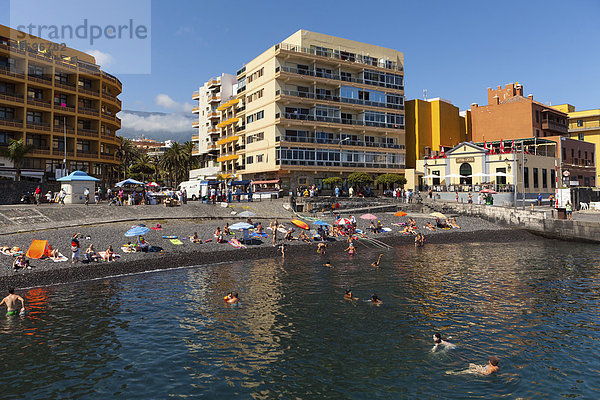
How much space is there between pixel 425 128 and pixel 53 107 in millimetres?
63312

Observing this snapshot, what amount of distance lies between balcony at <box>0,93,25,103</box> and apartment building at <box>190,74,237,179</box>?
108 feet

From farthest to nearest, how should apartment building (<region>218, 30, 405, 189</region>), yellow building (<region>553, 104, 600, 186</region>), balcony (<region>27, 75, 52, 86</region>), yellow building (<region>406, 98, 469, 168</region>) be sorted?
yellow building (<region>553, 104, 600, 186</region>)
yellow building (<region>406, 98, 469, 168</region>)
apartment building (<region>218, 30, 405, 189</region>)
balcony (<region>27, 75, 52, 86</region>)

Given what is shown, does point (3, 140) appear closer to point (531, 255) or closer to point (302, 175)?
point (302, 175)

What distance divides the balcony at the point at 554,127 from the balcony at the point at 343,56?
28.1m

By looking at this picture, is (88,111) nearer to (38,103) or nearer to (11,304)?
(38,103)

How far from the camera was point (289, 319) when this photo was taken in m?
16.1

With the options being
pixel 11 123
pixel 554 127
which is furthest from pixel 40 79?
pixel 554 127

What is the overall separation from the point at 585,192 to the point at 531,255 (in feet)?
92.6

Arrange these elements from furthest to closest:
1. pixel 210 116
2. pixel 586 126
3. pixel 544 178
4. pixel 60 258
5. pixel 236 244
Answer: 1. pixel 210 116
2. pixel 586 126
3. pixel 544 178
4. pixel 236 244
5. pixel 60 258

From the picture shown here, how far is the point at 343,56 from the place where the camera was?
2623 inches

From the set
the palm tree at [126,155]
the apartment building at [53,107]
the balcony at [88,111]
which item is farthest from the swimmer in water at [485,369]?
the palm tree at [126,155]

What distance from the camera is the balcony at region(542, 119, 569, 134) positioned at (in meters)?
71.4

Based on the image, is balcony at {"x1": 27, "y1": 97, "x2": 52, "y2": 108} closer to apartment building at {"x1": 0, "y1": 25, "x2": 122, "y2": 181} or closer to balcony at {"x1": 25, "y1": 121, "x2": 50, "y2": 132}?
apartment building at {"x1": 0, "y1": 25, "x2": 122, "y2": 181}

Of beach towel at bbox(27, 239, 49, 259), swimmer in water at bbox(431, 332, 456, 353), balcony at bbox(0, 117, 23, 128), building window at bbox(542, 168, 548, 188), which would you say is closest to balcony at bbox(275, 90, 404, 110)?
building window at bbox(542, 168, 548, 188)
